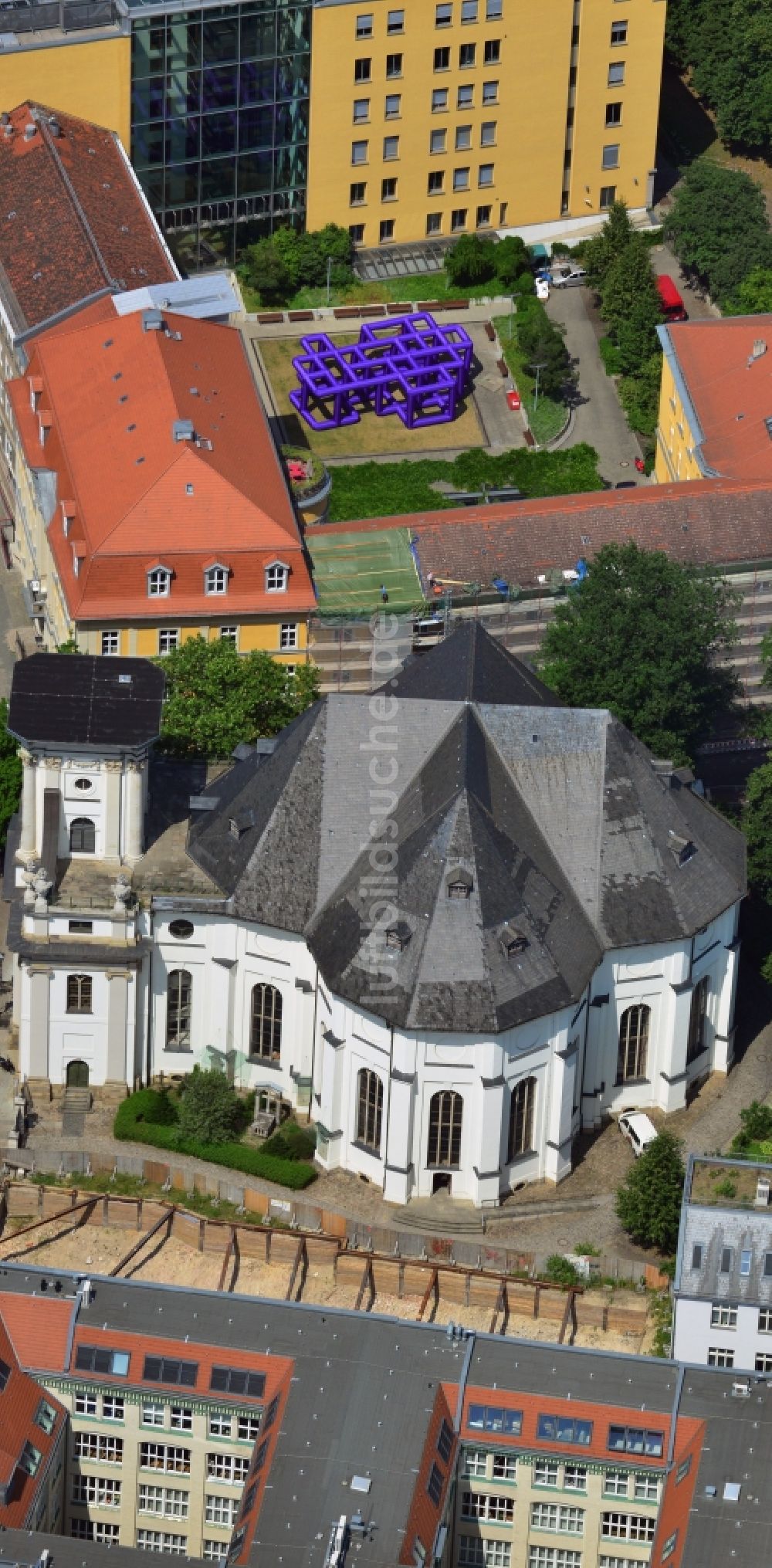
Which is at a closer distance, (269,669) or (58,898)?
(58,898)

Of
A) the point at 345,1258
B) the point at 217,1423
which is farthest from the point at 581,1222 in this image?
the point at 217,1423

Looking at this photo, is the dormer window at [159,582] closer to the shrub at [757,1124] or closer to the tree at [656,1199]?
the shrub at [757,1124]

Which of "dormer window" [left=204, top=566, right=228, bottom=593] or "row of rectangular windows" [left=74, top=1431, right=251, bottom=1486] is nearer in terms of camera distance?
"row of rectangular windows" [left=74, top=1431, right=251, bottom=1486]

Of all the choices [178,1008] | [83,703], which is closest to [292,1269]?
[178,1008]

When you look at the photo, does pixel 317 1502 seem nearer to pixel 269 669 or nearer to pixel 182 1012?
pixel 182 1012

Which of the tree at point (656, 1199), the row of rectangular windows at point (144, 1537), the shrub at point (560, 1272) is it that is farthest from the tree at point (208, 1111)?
the row of rectangular windows at point (144, 1537)

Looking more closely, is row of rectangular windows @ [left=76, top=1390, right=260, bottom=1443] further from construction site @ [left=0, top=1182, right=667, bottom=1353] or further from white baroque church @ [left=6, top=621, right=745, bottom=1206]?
white baroque church @ [left=6, top=621, right=745, bottom=1206]

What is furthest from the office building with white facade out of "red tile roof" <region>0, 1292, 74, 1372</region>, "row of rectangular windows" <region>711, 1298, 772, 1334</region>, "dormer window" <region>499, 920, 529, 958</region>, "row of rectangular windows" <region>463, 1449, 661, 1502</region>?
"red tile roof" <region>0, 1292, 74, 1372</region>
